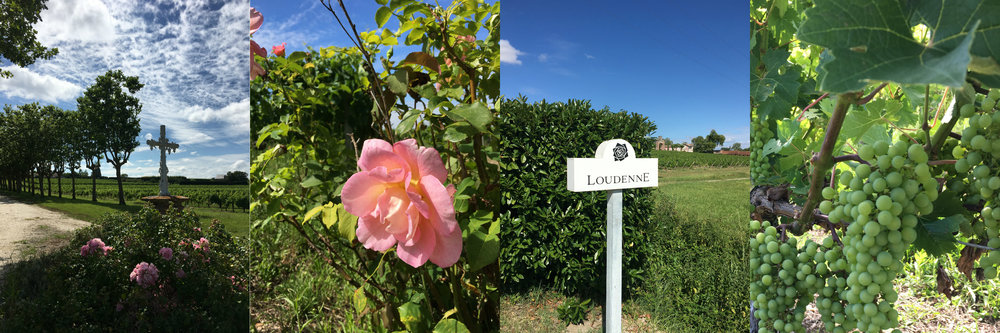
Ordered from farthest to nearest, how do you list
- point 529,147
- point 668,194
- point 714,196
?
point 529,147
point 668,194
point 714,196

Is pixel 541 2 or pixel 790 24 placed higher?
pixel 541 2

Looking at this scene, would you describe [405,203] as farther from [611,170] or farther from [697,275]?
[697,275]

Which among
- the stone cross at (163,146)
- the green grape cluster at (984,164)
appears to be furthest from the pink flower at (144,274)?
the green grape cluster at (984,164)

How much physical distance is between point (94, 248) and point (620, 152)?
106 inches

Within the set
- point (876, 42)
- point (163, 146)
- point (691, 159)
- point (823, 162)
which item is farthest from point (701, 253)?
point (163, 146)

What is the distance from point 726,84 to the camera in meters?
0.92

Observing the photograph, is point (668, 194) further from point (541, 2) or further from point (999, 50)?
point (999, 50)

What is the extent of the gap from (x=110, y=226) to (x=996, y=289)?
3259 millimetres

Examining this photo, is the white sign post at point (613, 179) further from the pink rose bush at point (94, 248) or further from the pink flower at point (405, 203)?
the pink rose bush at point (94, 248)

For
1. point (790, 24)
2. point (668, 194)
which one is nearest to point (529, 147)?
point (668, 194)

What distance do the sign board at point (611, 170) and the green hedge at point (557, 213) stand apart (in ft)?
1.16

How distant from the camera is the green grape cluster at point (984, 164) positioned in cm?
40

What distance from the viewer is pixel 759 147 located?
2.39 ft

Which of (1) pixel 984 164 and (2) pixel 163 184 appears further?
(2) pixel 163 184
